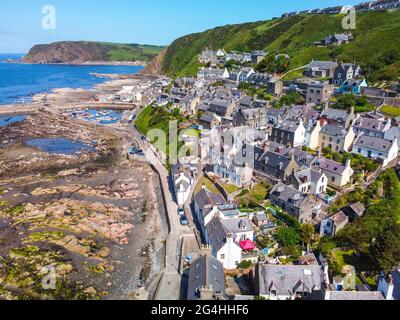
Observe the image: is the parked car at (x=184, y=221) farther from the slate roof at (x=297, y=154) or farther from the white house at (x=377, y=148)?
the white house at (x=377, y=148)

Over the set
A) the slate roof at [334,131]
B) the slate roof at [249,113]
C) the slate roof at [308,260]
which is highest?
the slate roof at [249,113]

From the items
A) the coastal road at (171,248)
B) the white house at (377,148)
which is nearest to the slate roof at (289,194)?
the coastal road at (171,248)

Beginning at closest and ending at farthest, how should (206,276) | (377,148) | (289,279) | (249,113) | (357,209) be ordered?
1. (206,276)
2. (289,279)
3. (357,209)
4. (377,148)
5. (249,113)

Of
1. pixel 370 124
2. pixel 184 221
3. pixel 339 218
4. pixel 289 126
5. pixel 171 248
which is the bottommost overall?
pixel 171 248

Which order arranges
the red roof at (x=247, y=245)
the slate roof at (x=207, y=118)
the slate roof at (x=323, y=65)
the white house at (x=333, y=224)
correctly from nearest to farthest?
1. the red roof at (x=247, y=245)
2. the white house at (x=333, y=224)
3. the slate roof at (x=207, y=118)
4. the slate roof at (x=323, y=65)

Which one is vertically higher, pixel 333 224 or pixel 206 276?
pixel 333 224

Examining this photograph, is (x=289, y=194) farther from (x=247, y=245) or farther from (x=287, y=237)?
(x=247, y=245)

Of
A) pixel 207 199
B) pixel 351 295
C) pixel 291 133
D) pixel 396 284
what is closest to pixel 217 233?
pixel 207 199

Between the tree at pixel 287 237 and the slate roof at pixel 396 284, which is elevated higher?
the slate roof at pixel 396 284
